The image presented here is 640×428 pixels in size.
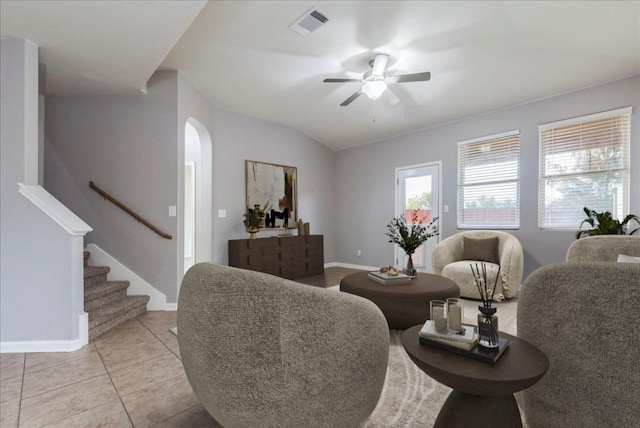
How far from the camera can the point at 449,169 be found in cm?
503

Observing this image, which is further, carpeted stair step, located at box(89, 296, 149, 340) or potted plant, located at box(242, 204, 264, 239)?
potted plant, located at box(242, 204, 264, 239)

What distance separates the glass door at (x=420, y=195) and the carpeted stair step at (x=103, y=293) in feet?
13.6

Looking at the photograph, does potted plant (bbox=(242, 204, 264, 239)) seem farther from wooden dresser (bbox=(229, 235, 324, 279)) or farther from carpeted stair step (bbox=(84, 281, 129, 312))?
carpeted stair step (bbox=(84, 281, 129, 312))

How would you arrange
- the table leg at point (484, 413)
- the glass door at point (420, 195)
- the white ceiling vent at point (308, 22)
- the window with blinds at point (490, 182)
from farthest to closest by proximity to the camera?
the glass door at point (420, 195) < the window with blinds at point (490, 182) < the white ceiling vent at point (308, 22) < the table leg at point (484, 413)

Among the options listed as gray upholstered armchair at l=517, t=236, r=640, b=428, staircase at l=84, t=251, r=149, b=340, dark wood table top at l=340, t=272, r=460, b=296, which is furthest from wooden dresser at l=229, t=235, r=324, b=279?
gray upholstered armchair at l=517, t=236, r=640, b=428

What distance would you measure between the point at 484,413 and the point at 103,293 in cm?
340

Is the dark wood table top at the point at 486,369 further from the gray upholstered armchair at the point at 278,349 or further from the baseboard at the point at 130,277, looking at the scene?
the baseboard at the point at 130,277

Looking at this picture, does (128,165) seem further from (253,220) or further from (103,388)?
(103,388)

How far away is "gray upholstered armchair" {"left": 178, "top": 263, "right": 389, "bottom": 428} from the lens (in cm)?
103

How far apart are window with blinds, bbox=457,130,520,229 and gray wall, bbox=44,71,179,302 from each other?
431 centimetres

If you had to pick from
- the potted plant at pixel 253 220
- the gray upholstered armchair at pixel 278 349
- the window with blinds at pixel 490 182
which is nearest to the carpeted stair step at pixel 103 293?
the potted plant at pixel 253 220

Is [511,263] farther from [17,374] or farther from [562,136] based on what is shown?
[17,374]

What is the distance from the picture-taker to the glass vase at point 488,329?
1.16 meters

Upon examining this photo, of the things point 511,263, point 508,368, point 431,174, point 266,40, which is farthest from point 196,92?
point 511,263
